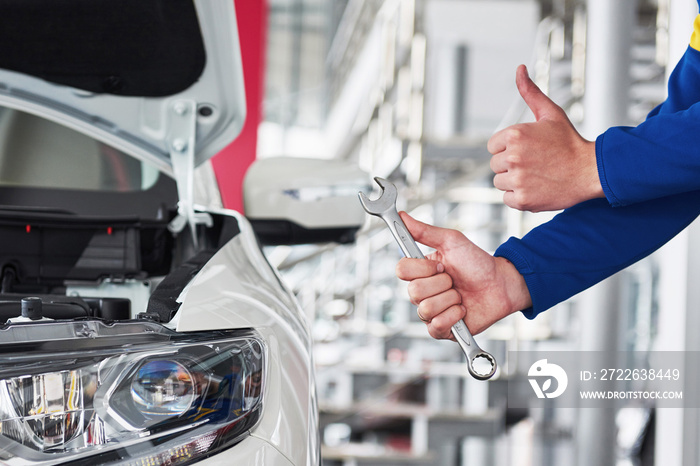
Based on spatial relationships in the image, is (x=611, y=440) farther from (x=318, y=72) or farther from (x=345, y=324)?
(x=318, y=72)

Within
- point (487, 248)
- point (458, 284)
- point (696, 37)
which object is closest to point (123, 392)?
point (458, 284)

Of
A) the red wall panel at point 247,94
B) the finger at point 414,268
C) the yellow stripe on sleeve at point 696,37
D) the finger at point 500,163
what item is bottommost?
the finger at point 414,268

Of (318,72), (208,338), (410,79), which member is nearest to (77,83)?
(208,338)

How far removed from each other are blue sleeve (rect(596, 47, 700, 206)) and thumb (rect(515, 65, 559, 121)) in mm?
91

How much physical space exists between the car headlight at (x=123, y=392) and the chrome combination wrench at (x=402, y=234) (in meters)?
0.26

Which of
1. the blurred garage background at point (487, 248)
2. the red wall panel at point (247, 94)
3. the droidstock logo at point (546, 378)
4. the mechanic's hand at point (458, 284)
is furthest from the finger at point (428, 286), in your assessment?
the red wall panel at point (247, 94)

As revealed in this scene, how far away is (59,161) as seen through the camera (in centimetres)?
166

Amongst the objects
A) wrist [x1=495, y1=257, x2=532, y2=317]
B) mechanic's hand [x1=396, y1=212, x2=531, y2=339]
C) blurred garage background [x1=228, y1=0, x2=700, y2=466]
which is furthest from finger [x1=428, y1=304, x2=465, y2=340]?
blurred garage background [x1=228, y1=0, x2=700, y2=466]

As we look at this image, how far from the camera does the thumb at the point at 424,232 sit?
105 centimetres

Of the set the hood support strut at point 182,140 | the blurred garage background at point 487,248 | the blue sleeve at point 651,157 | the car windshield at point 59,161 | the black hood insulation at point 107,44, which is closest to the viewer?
the blue sleeve at point 651,157

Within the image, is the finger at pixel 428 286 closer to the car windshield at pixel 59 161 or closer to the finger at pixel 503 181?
the finger at pixel 503 181

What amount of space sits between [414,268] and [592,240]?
0.35 metres

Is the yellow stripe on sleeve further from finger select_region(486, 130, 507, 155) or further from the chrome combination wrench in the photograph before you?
the chrome combination wrench

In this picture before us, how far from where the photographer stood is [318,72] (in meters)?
13.2
